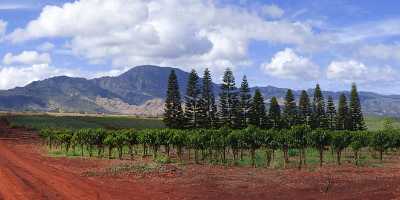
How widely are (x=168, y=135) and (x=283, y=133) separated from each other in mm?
13183

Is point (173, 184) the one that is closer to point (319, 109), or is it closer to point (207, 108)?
point (207, 108)

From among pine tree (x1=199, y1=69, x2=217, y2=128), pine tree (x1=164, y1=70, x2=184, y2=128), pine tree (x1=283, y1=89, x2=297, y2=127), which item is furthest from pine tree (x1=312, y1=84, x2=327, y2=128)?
pine tree (x1=164, y1=70, x2=184, y2=128)

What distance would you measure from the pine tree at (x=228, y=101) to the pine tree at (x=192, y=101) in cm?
518

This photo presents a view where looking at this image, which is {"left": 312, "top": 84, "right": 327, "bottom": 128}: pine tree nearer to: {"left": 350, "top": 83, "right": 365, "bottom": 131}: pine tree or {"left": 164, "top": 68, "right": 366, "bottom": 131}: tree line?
{"left": 350, "top": 83, "right": 365, "bottom": 131}: pine tree

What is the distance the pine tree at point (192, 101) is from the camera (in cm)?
10800

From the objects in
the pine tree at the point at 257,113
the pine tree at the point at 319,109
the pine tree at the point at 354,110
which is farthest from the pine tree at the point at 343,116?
the pine tree at the point at 257,113

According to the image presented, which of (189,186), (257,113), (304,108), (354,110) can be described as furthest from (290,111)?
(189,186)

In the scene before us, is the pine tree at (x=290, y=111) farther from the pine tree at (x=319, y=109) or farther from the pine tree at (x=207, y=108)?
the pine tree at (x=207, y=108)

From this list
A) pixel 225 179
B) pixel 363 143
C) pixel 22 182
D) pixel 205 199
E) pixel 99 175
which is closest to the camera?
pixel 205 199

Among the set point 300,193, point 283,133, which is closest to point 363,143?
point 283,133

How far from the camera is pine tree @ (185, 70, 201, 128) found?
108000 mm

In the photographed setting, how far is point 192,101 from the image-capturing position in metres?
108

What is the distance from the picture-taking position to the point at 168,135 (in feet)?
196

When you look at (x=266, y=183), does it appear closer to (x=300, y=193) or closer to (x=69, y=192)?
(x=300, y=193)
